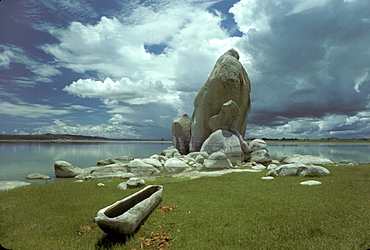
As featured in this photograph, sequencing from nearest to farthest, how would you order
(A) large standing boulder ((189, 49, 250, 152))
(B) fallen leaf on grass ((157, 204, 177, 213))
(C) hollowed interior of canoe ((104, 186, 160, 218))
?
1. (C) hollowed interior of canoe ((104, 186, 160, 218))
2. (B) fallen leaf on grass ((157, 204, 177, 213))
3. (A) large standing boulder ((189, 49, 250, 152))

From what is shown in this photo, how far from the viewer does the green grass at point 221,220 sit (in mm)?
5699

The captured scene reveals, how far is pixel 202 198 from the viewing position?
34.4 ft

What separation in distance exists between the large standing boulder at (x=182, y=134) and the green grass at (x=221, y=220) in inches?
1582

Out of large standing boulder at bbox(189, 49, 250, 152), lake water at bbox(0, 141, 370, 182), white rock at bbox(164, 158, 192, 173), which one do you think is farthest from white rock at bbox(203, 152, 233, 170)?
lake water at bbox(0, 141, 370, 182)

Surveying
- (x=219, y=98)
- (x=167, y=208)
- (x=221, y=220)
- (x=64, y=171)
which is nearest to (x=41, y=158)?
(x=64, y=171)

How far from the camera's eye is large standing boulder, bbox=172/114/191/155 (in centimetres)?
5178

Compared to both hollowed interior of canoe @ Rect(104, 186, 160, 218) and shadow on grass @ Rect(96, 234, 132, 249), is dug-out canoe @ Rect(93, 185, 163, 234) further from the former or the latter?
shadow on grass @ Rect(96, 234, 132, 249)

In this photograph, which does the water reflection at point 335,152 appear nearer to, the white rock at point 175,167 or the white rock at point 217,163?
the white rock at point 217,163

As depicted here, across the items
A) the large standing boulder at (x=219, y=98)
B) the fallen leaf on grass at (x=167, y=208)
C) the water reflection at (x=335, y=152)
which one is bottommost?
the water reflection at (x=335, y=152)

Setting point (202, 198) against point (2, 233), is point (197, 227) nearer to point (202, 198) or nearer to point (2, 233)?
point (202, 198)

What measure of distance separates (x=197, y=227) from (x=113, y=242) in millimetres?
2548

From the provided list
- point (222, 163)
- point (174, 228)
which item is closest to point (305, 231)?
point (174, 228)

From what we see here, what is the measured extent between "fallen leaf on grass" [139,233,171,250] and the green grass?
0.17m

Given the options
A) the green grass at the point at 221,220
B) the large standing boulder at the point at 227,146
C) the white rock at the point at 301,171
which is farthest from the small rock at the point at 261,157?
the green grass at the point at 221,220
